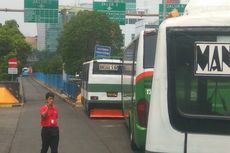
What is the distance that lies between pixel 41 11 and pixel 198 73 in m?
40.0

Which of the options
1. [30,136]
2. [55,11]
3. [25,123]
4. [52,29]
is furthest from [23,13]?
[52,29]

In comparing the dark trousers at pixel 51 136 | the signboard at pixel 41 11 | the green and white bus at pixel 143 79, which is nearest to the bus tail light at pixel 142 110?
the green and white bus at pixel 143 79

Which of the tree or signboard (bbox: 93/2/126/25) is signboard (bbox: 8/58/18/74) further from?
the tree

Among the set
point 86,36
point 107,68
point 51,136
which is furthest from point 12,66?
point 51,136

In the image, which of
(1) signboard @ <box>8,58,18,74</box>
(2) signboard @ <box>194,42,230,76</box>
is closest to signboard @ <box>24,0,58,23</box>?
(1) signboard @ <box>8,58,18,74</box>

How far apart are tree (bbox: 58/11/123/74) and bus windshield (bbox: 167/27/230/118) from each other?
42.3 metres

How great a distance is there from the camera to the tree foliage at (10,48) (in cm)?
4268

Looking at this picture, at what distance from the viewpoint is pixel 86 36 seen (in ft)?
159

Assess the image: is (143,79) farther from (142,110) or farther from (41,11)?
(41,11)

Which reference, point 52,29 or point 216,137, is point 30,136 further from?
point 52,29

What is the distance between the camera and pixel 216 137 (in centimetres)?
481

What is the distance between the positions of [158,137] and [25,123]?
18368mm

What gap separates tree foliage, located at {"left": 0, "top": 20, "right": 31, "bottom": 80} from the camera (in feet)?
140

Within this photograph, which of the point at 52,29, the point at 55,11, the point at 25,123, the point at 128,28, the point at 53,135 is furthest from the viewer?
the point at 52,29
